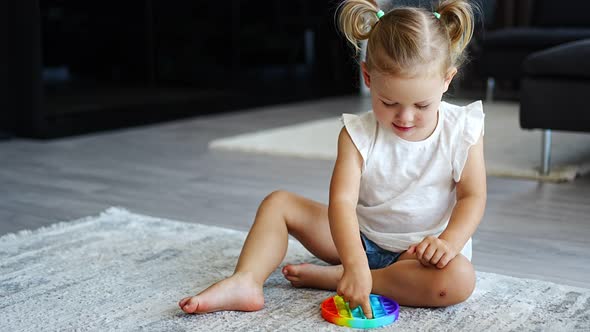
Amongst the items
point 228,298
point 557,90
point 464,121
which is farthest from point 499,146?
point 228,298

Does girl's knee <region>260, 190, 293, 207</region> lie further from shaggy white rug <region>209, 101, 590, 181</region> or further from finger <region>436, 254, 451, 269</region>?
shaggy white rug <region>209, 101, 590, 181</region>

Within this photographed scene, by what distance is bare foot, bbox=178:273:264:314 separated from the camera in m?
1.23

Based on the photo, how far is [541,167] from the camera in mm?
2502

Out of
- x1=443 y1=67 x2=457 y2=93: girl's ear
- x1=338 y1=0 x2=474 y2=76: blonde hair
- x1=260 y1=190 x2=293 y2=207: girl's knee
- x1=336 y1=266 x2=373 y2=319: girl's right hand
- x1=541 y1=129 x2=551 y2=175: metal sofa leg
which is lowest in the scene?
x1=541 y1=129 x2=551 y2=175: metal sofa leg

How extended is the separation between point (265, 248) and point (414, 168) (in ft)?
0.92

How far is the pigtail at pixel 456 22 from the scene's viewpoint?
1271 millimetres

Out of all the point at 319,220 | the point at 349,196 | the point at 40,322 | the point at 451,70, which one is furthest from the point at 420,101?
the point at 40,322

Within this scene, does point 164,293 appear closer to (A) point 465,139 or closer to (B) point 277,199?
(B) point 277,199

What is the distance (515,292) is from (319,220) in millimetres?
356

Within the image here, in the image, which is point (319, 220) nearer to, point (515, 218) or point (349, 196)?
point (349, 196)

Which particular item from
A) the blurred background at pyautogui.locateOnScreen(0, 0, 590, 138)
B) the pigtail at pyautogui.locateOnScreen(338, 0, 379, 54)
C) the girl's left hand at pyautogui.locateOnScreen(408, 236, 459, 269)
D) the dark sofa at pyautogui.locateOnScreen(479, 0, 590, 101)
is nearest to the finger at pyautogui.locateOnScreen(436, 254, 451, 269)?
the girl's left hand at pyautogui.locateOnScreen(408, 236, 459, 269)

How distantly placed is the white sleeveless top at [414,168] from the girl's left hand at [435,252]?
0.11 meters

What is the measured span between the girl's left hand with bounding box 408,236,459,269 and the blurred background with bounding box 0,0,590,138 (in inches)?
50.1

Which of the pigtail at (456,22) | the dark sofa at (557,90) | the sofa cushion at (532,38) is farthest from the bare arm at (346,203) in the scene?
the sofa cushion at (532,38)
